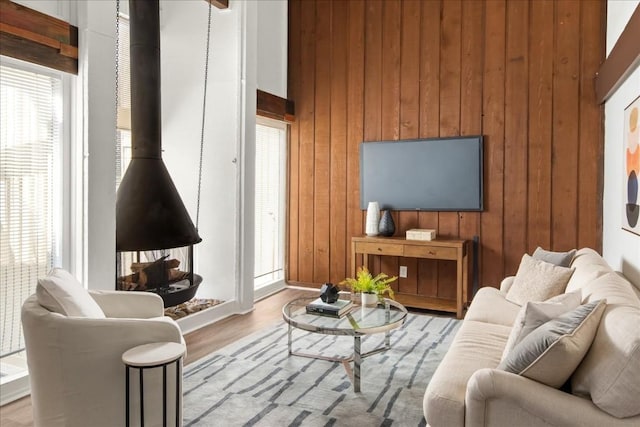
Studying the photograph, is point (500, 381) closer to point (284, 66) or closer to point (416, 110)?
point (416, 110)

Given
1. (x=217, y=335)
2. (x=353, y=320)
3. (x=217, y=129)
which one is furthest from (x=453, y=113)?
(x=217, y=335)

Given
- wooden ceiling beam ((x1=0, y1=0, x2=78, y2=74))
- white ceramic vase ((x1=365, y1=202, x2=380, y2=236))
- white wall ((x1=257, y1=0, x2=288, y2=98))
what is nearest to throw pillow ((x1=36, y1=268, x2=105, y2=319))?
wooden ceiling beam ((x1=0, y1=0, x2=78, y2=74))

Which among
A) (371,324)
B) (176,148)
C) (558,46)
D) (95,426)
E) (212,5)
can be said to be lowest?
(95,426)

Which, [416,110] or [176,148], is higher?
[416,110]

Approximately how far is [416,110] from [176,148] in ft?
8.45

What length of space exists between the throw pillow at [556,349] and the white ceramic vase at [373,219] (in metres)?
3.28

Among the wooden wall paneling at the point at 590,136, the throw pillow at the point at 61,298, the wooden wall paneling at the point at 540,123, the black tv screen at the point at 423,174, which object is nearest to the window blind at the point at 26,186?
the throw pillow at the point at 61,298

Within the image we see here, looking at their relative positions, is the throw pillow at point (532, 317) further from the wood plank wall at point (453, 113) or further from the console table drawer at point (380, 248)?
the wood plank wall at point (453, 113)

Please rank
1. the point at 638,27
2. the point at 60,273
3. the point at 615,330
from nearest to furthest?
the point at 615,330, the point at 60,273, the point at 638,27

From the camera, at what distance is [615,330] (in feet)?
5.62

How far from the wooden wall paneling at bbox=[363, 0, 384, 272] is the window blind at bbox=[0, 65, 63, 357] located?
3280 mm

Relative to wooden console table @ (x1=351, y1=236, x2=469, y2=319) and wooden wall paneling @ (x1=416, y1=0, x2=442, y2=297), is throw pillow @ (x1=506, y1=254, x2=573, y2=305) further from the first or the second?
wooden wall paneling @ (x1=416, y1=0, x2=442, y2=297)

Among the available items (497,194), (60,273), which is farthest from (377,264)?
(60,273)

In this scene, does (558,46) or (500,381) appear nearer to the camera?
(500,381)
